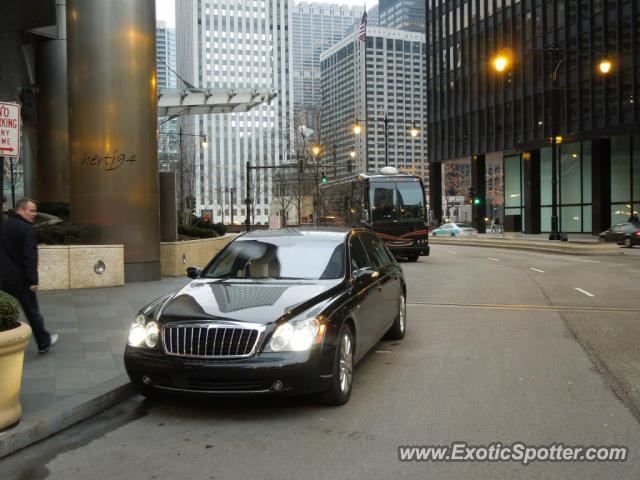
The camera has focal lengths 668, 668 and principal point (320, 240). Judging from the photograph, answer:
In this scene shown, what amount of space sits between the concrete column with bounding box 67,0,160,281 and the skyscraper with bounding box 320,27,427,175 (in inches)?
1699

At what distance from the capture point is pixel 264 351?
18.3 ft

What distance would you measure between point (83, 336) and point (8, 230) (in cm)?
201

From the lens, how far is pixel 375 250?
9.09 m

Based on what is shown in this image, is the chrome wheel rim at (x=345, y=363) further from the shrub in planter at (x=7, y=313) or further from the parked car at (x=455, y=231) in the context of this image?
the parked car at (x=455, y=231)

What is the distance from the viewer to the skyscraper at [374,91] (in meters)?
75.5

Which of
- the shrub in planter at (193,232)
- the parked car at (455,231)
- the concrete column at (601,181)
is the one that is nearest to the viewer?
the shrub in planter at (193,232)

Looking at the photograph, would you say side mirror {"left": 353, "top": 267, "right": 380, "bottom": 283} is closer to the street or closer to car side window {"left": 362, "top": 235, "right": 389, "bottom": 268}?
car side window {"left": 362, "top": 235, "right": 389, "bottom": 268}

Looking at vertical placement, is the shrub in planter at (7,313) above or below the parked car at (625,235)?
above

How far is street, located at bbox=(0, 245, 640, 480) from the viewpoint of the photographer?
15.0ft

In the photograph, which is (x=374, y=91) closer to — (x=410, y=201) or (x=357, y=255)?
(x=410, y=201)

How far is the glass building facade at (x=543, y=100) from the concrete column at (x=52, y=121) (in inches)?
1126

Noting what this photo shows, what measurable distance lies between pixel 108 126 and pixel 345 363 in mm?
11404

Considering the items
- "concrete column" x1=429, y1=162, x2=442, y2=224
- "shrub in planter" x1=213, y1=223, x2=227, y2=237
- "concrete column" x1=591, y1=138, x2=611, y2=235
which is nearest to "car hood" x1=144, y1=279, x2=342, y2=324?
"shrub in planter" x1=213, y1=223, x2=227, y2=237

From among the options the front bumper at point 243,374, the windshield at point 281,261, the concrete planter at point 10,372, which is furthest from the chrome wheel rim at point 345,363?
the concrete planter at point 10,372
